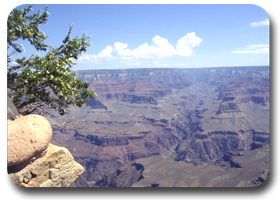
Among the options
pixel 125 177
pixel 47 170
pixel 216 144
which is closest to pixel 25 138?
pixel 47 170

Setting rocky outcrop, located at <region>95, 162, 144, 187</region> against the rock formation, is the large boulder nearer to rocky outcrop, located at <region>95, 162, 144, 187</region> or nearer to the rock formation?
the rock formation

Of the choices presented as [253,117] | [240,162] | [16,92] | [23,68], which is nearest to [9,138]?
[16,92]

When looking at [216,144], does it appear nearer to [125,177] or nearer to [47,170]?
[125,177]

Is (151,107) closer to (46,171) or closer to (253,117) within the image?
(253,117)

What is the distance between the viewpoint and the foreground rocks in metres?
7.60

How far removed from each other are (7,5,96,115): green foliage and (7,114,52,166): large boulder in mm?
1889

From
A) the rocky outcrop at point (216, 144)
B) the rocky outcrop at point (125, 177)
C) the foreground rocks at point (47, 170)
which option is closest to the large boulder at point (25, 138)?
the foreground rocks at point (47, 170)

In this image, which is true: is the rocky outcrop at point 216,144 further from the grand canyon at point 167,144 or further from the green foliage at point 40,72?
the green foliage at point 40,72

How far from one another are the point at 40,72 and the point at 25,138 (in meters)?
3.12

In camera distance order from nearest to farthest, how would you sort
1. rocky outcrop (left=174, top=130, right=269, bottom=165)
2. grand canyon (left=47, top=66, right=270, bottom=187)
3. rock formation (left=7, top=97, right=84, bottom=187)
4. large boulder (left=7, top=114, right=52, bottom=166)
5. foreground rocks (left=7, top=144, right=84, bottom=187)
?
large boulder (left=7, top=114, right=52, bottom=166) < rock formation (left=7, top=97, right=84, bottom=187) < foreground rocks (left=7, top=144, right=84, bottom=187) < grand canyon (left=47, top=66, right=270, bottom=187) < rocky outcrop (left=174, top=130, right=269, bottom=165)

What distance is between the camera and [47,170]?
8672mm

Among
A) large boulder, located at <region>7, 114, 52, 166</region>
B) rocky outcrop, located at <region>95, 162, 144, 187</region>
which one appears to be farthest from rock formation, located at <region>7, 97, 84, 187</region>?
rocky outcrop, located at <region>95, 162, 144, 187</region>
